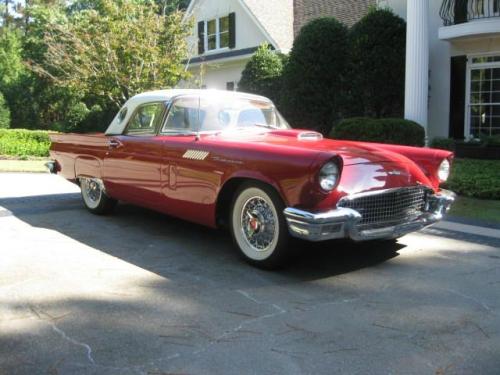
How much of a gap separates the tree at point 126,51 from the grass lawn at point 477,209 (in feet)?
33.6

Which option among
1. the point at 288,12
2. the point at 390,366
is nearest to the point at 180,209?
the point at 390,366

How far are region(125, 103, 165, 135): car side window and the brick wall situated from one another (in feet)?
49.1

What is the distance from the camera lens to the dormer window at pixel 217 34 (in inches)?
947

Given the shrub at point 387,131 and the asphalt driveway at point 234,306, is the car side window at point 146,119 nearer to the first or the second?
the asphalt driveway at point 234,306

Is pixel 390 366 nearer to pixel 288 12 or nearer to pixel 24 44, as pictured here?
pixel 288 12

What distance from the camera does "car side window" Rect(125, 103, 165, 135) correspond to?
6375 millimetres

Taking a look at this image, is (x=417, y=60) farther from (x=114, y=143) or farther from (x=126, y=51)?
(x=114, y=143)

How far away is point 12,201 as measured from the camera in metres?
8.68

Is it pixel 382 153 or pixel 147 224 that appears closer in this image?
pixel 382 153

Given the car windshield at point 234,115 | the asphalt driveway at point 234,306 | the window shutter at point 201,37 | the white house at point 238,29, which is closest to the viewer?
the asphalt driveway at point 234,306

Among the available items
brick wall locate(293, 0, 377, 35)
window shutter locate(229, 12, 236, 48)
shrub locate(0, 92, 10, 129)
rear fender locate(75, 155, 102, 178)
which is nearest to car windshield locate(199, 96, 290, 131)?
rear fender locate(75, 155, 102, 178)

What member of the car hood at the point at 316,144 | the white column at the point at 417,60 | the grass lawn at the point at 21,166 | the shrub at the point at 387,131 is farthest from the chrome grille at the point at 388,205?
the grass lawn at the point at 21,166

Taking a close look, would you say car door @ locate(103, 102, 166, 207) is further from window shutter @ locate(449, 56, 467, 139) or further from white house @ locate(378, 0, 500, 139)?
window shutter @ locate(449, 56, 467, 139)

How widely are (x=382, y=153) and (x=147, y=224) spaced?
3069 mm
